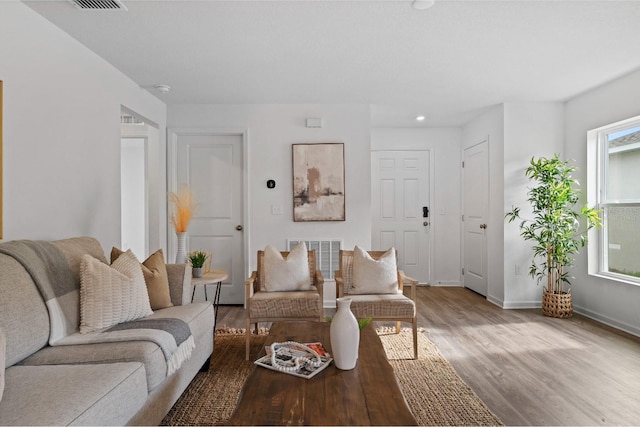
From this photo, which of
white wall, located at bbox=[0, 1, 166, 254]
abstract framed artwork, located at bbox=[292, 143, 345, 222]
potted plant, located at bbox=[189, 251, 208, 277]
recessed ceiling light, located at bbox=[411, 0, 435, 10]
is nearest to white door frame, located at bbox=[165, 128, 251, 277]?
abstract framed artwork, located at bbox=[292, 143, 345, 222]

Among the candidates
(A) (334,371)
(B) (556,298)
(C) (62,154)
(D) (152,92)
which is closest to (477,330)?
(B) (556,298)

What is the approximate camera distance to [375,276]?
11.5ft

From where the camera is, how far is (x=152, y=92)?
4.33 meters

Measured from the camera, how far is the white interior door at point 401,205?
633 centimetres

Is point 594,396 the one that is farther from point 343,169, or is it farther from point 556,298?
point 343,169

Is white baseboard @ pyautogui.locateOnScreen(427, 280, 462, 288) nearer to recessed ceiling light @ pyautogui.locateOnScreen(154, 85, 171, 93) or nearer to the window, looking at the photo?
the window

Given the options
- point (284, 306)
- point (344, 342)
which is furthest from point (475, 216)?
point (344, 342)

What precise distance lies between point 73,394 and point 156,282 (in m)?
1.24

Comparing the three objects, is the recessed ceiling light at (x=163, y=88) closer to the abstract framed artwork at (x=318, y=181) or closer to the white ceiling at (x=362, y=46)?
the white ceiling at (x=362, y=46)

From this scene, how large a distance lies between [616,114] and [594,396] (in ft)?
9.13

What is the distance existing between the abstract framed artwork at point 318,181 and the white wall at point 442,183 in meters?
1.70

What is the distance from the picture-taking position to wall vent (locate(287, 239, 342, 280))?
484cm

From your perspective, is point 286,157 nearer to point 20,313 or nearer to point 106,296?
point 106,296

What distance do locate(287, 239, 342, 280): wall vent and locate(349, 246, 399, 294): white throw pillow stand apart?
1.21 metres
